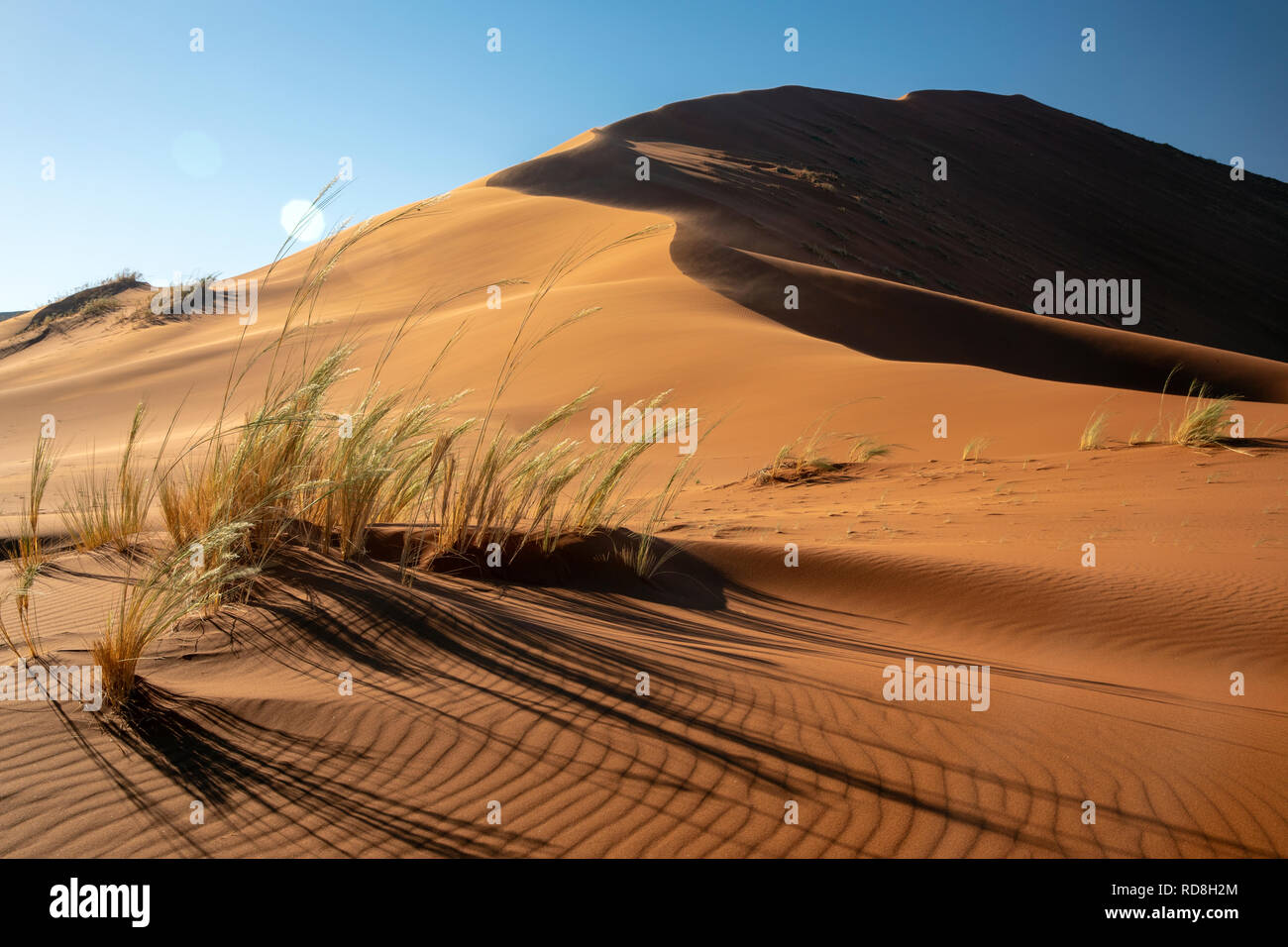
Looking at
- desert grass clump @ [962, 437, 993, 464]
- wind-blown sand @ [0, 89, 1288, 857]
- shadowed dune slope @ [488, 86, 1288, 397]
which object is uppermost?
shadowed dune slope @ [488, 86, 1288, 397]

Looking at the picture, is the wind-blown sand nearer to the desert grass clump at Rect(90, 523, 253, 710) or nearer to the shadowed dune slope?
the desert grass clump at Rect(90, 523, 253, 710)

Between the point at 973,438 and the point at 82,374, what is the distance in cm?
1925

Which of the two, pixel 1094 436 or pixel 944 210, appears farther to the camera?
pixel 944 210

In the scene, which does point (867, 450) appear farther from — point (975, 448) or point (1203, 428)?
point (1203, 428)

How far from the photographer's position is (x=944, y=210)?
35719mm

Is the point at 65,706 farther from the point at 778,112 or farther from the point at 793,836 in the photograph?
the point at 778,112

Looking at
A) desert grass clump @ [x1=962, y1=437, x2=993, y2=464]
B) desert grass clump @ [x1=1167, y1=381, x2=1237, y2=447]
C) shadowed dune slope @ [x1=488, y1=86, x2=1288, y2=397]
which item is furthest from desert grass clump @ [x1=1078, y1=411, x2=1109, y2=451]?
shadowed dune slope @ [x1=488, y1=86, x2=1288, y2=397]

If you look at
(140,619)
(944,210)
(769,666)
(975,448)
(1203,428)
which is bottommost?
(769,666)

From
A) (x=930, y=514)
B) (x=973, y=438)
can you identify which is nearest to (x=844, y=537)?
(x=930, y=514)

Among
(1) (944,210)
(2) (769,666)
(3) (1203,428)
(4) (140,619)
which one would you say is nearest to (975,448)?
(3) (1203,428)

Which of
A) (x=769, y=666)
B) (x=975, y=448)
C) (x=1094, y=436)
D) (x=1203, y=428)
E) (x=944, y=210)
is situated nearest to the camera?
(x=769, y=666)

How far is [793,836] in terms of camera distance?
192 cm

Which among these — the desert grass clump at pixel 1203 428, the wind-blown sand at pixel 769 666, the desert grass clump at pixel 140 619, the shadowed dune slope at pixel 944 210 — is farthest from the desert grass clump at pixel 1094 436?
the desert grass clump at pixel 140 619

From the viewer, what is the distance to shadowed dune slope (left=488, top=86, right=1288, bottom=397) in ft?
59.0
